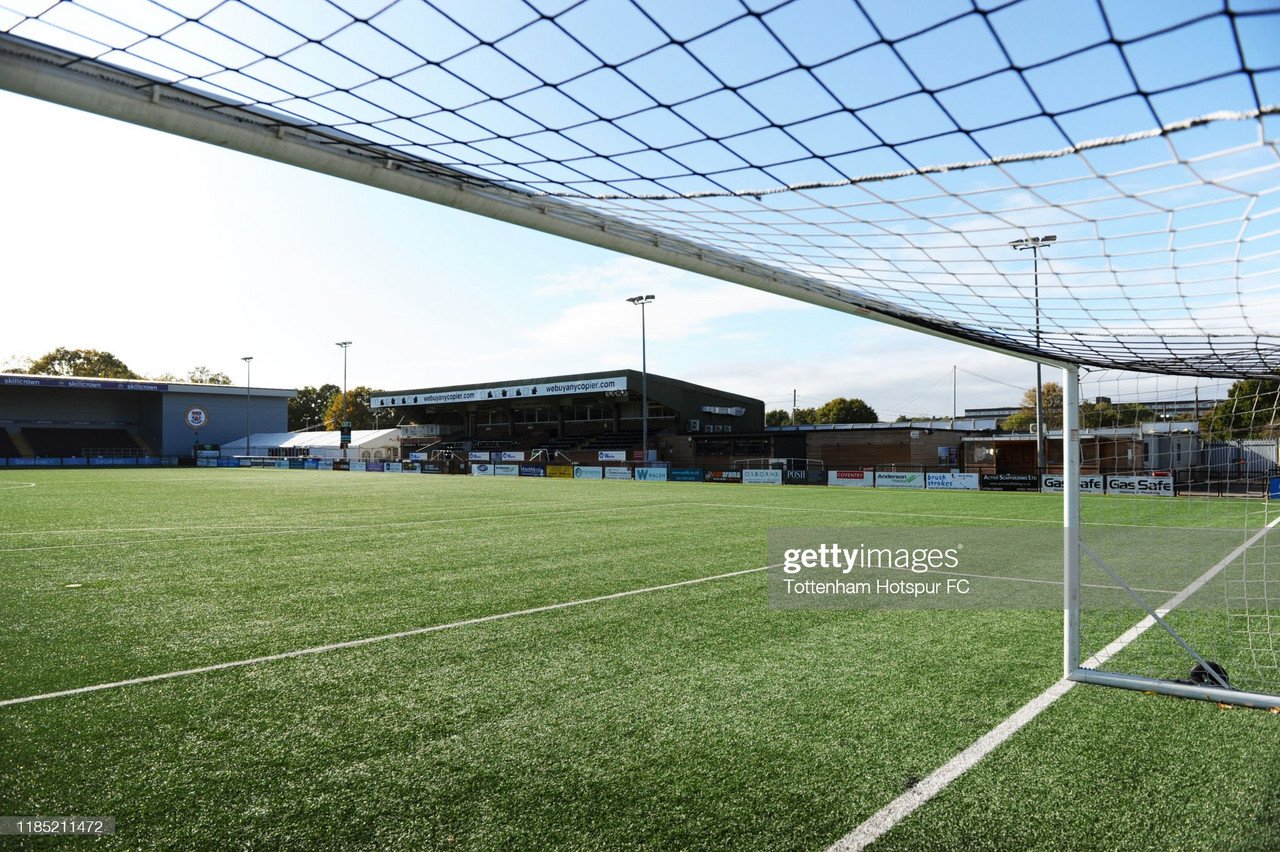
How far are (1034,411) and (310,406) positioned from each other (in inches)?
3415

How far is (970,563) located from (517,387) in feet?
141

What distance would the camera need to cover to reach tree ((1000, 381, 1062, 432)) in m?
52.1

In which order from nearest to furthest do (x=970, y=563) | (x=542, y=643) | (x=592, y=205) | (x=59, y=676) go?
(x=592, y=205), (x=59, y=676), (x=542, y=643), (x=970, y=563)

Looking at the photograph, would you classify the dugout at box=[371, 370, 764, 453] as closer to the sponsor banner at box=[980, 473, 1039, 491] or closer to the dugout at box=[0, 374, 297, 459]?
the dugout at box=[0, 374, 297, 459]

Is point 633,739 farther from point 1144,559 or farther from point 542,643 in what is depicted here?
point 1144,559

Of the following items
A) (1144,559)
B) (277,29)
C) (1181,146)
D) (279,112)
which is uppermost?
(277,29)

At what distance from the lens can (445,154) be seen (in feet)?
11.2

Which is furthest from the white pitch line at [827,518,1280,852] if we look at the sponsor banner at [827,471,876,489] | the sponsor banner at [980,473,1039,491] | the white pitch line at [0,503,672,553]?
the sponsor banner at [827,471,876,489]

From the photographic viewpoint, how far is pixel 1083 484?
950 inches

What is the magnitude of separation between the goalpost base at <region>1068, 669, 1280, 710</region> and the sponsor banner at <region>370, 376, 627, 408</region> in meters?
40.5

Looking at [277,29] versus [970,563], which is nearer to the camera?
[277,29]

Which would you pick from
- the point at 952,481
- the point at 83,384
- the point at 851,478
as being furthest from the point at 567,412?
the point at 83,384

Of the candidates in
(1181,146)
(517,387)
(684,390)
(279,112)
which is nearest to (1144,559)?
(1181,146)

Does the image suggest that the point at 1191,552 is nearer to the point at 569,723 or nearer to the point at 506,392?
the point at 569,723
